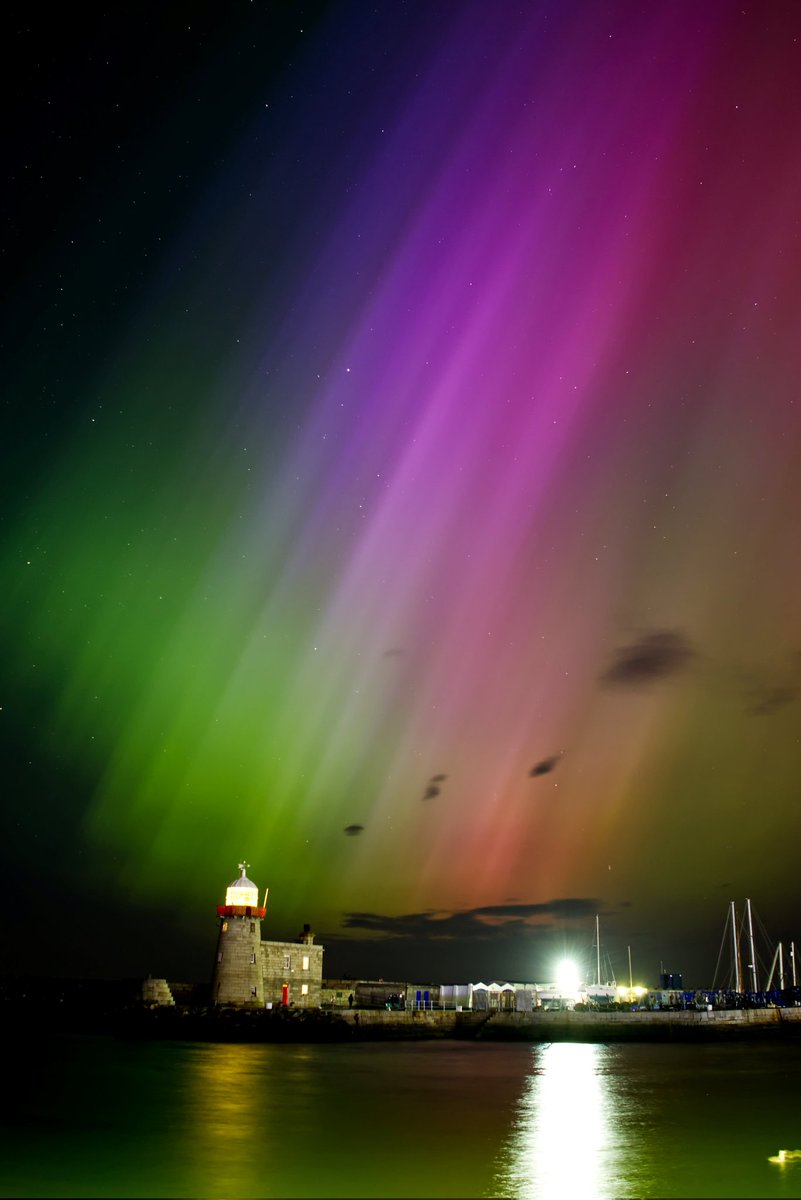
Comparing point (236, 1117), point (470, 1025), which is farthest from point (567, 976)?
point (236, 1117)

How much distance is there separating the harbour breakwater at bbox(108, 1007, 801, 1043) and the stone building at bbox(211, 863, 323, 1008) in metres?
1.49

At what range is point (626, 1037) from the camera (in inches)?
2901

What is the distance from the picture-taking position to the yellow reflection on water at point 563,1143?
73.6ft

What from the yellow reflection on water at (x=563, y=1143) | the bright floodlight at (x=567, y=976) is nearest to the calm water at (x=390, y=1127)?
the yellow reflection on water at (x=563, y=1143)

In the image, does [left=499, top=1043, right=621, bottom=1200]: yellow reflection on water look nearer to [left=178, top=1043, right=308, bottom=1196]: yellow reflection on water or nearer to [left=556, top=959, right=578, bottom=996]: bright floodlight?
[left=178, top=1043, right=308, bottom=1196]: yellow reflection on water

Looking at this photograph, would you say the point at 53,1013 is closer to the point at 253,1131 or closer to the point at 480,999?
the point at 480,999

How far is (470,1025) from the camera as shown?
74.9m

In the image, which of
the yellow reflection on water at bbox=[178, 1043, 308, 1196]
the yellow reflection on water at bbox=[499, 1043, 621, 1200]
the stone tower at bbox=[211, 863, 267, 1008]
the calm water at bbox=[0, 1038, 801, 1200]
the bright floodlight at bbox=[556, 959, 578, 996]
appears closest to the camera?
the yellow reflection on water at bbox=[499, 1043, 621, 1200]

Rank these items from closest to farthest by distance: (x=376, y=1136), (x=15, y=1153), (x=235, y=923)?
1. (x=15, y=1153)
2. (x=376, y=1136)
3. (x=235, y=923)

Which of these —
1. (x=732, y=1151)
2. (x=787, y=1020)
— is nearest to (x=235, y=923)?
(x=732, y=1151)

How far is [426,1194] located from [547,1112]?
14730mm

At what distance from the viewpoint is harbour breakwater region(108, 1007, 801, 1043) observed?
65062mm

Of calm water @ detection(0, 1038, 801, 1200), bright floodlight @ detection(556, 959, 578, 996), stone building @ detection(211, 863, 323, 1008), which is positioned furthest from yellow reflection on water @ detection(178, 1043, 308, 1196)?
bright floodlight @ detection(556, 959, 578, 996)

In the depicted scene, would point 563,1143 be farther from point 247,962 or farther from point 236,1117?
point 247,962
